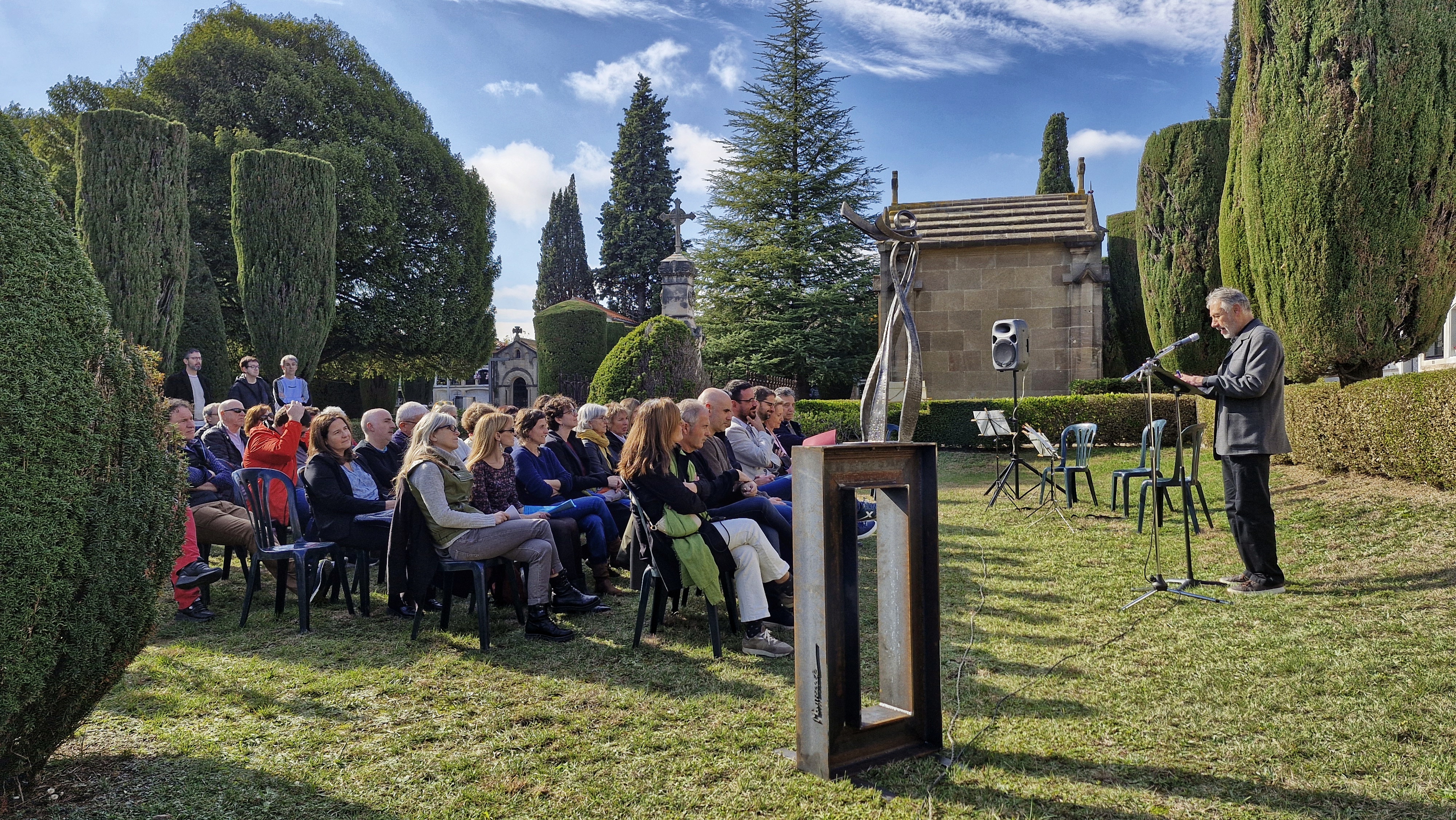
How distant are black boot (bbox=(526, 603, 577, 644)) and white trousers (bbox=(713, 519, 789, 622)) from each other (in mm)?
1049

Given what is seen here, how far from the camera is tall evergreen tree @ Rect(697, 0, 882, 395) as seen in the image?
886 inches

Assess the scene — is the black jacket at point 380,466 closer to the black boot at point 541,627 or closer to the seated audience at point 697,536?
the black boot at point 541,627

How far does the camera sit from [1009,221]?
57.5 ft

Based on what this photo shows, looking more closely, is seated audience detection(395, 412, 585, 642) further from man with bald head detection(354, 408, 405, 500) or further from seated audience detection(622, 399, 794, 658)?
man with bald head detection(354, 408, 405, 500)

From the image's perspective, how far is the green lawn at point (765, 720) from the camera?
273 cm

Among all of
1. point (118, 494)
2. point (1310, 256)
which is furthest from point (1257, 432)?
point (118, 494)

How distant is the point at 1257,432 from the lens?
16.5 ft

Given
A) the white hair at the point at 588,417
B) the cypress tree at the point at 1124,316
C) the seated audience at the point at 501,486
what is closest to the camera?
the seated audience at the point at 501,486

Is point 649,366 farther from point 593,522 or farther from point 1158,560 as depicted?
Answer: point 1158,560

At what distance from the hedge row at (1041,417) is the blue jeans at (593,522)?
30.3 ft

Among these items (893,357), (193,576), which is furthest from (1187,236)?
(193,576)

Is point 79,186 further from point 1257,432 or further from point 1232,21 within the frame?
point 1232,21

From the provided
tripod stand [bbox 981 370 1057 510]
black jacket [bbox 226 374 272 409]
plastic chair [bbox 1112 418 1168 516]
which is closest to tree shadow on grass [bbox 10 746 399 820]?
plastic chair [bbox 1112 418 1168 516]

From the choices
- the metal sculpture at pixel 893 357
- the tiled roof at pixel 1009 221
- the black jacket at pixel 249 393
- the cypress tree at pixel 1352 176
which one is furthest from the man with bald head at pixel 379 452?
the tiled roof at pixel 1009 221
